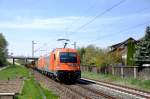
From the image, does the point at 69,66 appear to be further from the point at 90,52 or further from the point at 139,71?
the point at 90,52

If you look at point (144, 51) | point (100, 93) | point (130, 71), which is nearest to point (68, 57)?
point (130, 71)

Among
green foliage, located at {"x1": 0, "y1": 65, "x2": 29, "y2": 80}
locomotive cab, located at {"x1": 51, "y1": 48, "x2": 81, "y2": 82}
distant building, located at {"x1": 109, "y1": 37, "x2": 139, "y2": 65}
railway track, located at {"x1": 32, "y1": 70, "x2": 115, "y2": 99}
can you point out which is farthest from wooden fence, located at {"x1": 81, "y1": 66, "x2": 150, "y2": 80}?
distant building, located at {"x1": 109, "y1": 37, "x2": 139, "y2": 65}

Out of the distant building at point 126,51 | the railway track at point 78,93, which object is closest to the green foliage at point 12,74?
the railway track at point 78,93

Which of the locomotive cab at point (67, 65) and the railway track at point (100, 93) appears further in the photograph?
the locomotive cab at point (67, 65)

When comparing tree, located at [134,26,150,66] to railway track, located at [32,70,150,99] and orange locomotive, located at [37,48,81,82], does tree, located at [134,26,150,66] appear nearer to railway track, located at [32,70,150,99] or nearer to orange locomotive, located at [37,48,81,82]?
orange locomotive, located at [37,48,81,82]

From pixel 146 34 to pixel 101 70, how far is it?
11.8 m

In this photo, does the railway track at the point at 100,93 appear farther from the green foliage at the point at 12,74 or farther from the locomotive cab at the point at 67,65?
the green foliage at the point at 12,74

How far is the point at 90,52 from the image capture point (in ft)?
292

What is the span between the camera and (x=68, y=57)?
1405 inches

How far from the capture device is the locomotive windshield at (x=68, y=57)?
35469 mm

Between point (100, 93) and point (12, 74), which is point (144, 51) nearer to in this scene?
point (12, 74)

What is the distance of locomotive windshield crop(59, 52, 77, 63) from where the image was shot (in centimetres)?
3547

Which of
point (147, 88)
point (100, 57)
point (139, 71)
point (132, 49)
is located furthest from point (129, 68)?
point (132, 49)

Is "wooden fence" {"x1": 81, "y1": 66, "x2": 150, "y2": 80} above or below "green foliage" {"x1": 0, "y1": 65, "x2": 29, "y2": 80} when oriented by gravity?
above
